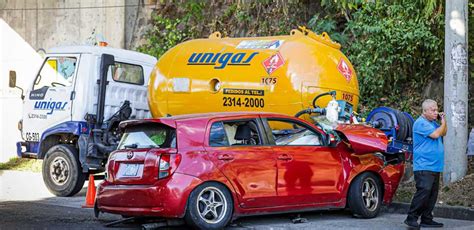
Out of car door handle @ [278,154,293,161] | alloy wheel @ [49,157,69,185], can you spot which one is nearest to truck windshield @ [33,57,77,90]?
alloy wheel @ [49,157,69,185]

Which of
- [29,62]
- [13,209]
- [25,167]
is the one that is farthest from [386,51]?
[29,62]

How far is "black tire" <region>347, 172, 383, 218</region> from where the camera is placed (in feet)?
34.3

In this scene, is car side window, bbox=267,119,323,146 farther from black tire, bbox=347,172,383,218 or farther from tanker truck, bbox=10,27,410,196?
tanker truck, bbox=10,27,410,196

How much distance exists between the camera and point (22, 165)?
19.6 metres

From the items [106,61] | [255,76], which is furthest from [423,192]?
[106,61]

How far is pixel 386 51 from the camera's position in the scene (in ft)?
50.0

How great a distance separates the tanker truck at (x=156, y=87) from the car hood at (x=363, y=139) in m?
1.15

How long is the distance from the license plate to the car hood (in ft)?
Answer: 9.37

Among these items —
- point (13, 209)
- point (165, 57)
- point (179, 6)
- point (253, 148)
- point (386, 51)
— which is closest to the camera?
point (253, 148)

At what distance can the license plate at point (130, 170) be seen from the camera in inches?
366

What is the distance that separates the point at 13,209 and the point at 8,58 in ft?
38.0

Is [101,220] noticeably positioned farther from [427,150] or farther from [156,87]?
[427,150]

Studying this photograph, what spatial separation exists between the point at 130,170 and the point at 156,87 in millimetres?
4203

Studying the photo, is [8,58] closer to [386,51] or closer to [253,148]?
[386,51]
